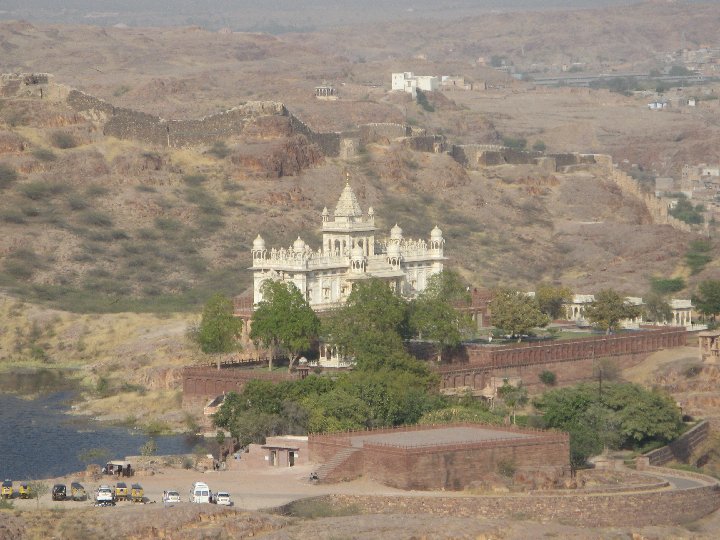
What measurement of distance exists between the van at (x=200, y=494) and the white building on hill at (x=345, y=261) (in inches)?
1561

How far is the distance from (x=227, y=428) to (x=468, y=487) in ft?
65.1

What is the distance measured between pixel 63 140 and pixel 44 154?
11.2 feet

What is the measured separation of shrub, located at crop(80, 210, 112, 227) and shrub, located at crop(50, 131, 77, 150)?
11.8 meters

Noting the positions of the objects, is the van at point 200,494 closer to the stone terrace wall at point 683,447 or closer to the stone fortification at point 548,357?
the stone terrace wall at point 683,447

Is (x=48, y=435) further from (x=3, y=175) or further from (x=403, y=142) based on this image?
(x=403, y=142)

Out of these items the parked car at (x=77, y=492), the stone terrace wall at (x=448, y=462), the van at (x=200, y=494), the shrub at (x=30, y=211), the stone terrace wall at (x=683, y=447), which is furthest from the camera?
the shrub at (x=30, y=211)

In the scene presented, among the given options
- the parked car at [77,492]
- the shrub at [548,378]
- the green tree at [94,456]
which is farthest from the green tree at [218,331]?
the parked car at [77,492]

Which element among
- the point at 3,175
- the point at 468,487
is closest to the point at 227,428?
the point at 468,487

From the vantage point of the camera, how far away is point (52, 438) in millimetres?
109500

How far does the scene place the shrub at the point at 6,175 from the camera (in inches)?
6437

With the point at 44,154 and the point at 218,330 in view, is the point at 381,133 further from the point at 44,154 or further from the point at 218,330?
the point at 218,330

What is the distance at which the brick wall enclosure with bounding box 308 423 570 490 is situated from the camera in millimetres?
88875

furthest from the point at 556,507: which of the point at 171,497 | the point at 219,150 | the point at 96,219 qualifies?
the point at 219,150

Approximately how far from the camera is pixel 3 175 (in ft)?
541
